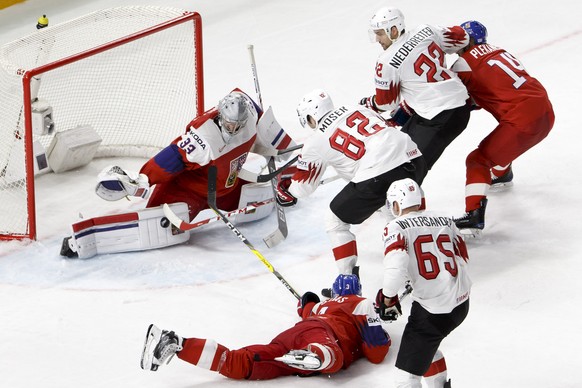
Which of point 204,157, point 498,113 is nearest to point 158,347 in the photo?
point 204,157

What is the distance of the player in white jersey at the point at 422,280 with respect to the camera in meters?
3.83

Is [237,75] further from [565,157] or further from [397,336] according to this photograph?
[397,336]

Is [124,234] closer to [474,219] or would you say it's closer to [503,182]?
[474,219]

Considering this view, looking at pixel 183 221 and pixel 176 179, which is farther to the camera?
pixel 176 179

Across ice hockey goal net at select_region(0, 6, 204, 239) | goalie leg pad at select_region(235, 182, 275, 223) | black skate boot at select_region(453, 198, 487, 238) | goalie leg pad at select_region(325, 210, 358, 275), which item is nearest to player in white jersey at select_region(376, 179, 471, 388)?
goalie leg pad at select_region(325, 210, 358, 275)

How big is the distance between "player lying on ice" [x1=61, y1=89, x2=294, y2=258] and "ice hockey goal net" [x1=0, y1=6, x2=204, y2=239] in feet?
1.27

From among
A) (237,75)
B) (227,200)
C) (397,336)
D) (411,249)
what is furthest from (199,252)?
(237,75)

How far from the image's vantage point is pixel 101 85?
20.0ft

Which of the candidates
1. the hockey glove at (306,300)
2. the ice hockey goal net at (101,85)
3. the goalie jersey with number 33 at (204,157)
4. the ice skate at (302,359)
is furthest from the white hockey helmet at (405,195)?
the ice hockey goal net at (101,85)

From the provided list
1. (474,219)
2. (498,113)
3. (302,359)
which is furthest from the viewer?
(498,113)

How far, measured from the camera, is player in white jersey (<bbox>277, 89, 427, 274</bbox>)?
465 cm

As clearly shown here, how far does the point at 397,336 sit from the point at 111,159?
2.42 metres

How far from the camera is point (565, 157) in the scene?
593 centimetres

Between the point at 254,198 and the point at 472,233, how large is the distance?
1048mm
